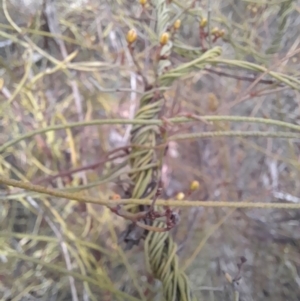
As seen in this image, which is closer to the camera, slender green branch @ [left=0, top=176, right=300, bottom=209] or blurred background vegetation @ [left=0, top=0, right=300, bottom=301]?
slender green branch @ [left=0, top=176, right=300, bottom=209]

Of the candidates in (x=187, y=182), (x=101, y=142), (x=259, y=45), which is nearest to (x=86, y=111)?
(x=101, y=142)

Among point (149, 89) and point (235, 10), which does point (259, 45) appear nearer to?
point (235, 10)

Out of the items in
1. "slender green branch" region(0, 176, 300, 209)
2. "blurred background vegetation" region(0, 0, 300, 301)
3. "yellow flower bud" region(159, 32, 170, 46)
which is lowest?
"blurred background vegetation" region(0, 0, 300, 301)

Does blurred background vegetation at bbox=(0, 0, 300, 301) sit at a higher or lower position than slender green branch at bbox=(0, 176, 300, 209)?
lower

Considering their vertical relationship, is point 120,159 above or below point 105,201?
below

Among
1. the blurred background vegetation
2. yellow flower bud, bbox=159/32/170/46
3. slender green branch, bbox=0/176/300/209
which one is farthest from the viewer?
the blurred background vegetation

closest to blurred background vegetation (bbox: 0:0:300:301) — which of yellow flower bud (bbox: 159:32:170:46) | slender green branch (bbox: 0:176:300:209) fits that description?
yellow flower bud (bbox: 159:32:170:46)

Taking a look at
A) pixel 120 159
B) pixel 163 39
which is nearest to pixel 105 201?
pixel 163 39

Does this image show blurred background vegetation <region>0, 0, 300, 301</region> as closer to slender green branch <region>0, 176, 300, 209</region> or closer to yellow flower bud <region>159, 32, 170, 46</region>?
yellow flower bud <region>159, 32, 170, 46</region>

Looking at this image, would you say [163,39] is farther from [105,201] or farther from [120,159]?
[120,159]
